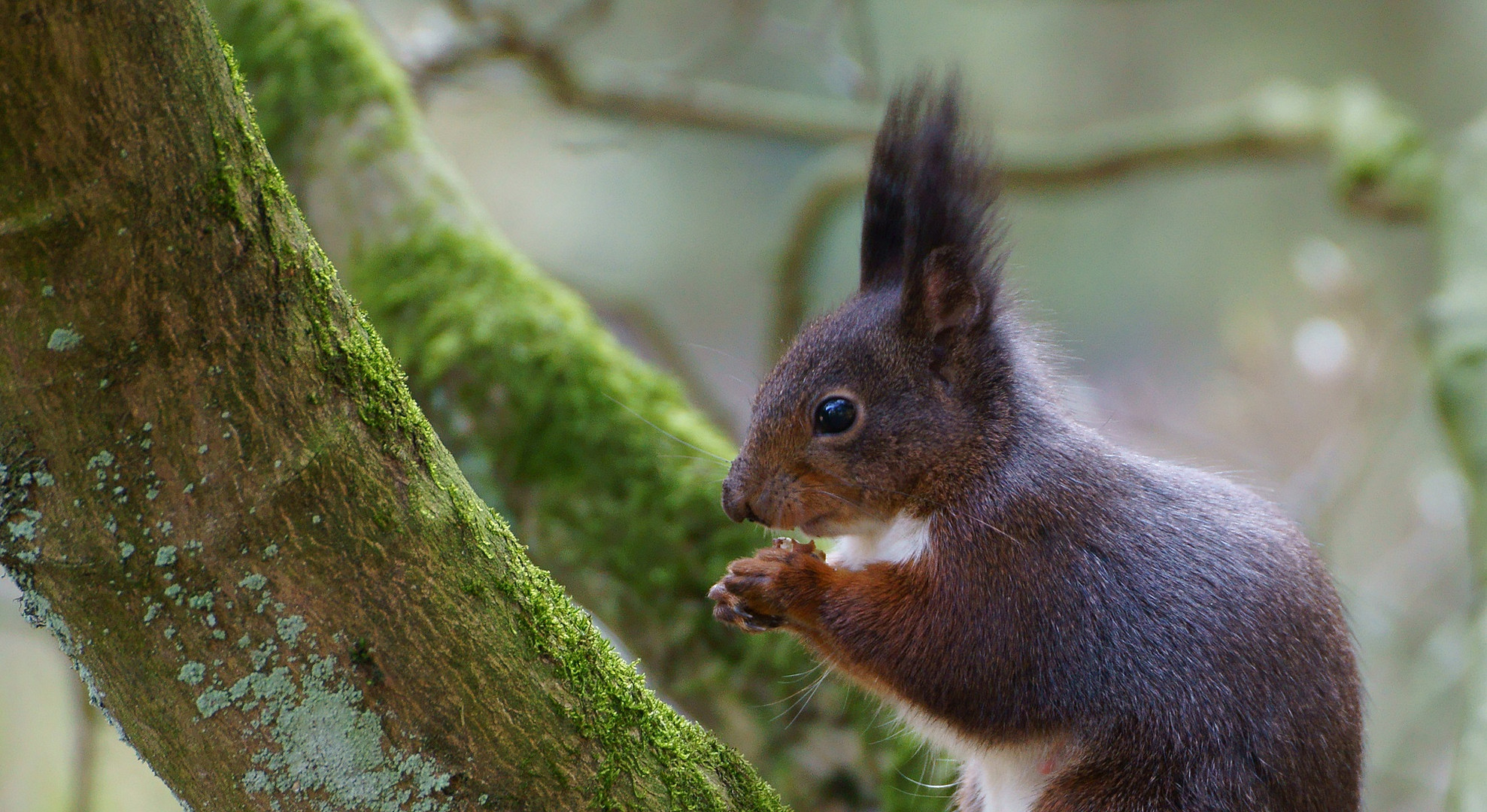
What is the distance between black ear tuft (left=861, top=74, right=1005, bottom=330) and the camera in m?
2.43

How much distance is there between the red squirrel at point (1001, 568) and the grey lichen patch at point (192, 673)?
1.07 meters

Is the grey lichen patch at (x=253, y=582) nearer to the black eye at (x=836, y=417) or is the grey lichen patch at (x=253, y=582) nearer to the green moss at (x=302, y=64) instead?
the black eye at (x=836, y=417)

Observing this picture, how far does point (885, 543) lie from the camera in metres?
2.56

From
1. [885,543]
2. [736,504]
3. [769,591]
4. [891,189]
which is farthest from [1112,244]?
[769,591]

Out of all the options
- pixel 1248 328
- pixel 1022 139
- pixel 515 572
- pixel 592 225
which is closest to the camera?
pixel 515 572

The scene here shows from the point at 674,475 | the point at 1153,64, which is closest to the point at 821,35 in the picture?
the point at 674,475

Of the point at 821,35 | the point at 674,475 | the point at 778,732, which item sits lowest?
the point at 778,732

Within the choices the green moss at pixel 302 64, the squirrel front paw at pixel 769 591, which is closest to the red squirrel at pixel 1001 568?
the squirrel front paw at pixel 769 591

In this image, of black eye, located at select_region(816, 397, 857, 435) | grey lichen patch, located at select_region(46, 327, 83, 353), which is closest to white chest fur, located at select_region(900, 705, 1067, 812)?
black eye, located at select_region(816, 397, 857, 435)

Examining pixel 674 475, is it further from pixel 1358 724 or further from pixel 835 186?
pixel 835 186

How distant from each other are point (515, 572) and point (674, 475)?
1.50 metres

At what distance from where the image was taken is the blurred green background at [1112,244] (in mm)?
5336

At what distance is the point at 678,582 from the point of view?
3084 millimetres

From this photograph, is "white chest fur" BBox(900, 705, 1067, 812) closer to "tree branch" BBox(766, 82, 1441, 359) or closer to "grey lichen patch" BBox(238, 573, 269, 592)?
"grey lichen patch" BBox(238, 573, 269, 592)
